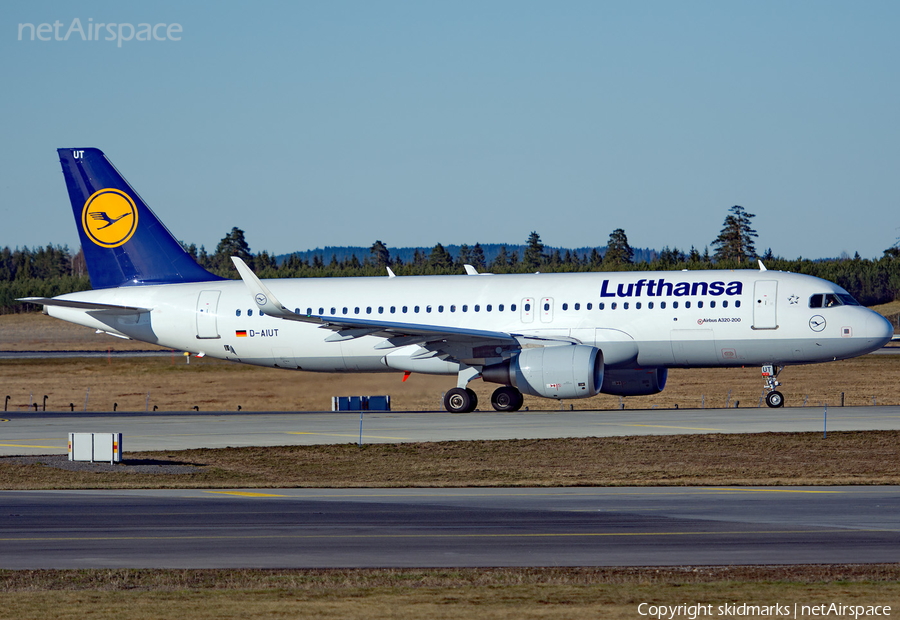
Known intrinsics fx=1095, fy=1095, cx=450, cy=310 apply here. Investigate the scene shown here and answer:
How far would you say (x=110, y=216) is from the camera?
40844 millimetres

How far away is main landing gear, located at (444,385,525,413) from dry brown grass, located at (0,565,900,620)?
24103mm

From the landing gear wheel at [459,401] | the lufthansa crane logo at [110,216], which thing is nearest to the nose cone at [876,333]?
the landing gear wheel at [459,401]

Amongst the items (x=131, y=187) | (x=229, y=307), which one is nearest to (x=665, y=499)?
(x=229, y=307)

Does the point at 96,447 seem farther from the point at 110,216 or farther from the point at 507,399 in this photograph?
the point at 110,216

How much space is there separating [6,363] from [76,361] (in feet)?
16.1

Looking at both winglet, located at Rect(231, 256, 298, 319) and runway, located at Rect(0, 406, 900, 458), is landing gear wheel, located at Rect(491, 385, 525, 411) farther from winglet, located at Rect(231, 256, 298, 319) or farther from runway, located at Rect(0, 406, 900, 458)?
A: winglet, located at Rect(231, 256, 298, 319)

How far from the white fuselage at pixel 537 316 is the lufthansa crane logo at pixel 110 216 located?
201 centimetres

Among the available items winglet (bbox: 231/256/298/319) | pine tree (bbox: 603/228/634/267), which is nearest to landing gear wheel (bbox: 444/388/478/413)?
winglet (bbox: 231/256/298/319)

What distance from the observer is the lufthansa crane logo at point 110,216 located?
134 ft

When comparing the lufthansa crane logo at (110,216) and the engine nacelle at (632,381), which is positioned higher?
the lufthansa crane logo at (110,216)

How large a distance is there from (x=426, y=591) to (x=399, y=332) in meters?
23.2

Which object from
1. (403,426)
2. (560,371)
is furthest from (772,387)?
(403,426)

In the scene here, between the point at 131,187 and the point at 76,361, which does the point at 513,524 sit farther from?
the point at 76,361

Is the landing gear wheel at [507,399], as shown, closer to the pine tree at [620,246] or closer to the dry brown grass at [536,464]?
the dry brown grass at [536,464]
